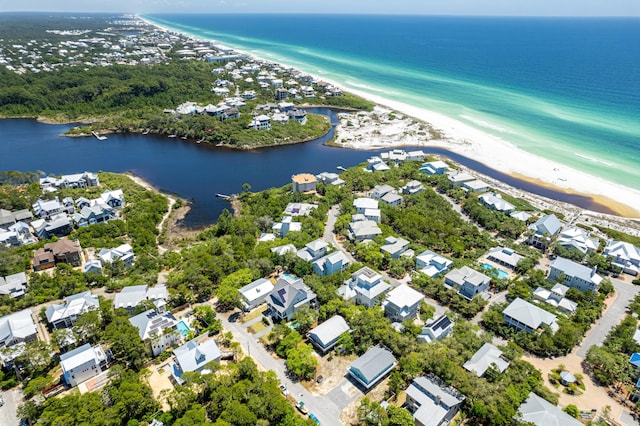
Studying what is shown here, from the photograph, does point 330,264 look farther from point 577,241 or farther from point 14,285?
point 14,285

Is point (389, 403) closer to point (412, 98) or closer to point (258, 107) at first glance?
point (258, 107)

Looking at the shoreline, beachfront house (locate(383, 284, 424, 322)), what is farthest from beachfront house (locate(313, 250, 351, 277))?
the shoreline

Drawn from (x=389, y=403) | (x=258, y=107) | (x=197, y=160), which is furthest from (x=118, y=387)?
(x=258, y=107)

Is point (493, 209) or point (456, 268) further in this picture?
point (493, 209)

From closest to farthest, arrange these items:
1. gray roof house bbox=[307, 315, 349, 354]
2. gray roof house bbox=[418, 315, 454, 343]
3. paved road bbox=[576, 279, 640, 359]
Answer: gray roof house bbox=[307, 315, 349, 354] → gray roof house bbox=[418, 315, 454, 343] → paved road bbox=[576, 279, 640, 359]

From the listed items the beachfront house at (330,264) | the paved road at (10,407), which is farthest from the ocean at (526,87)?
the paved road at (10,407)

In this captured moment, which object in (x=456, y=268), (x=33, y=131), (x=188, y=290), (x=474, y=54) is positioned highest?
(x=474, y=54)

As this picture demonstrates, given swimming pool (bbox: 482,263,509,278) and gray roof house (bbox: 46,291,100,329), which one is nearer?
gray roof house (bbox: 46,291,100,329)

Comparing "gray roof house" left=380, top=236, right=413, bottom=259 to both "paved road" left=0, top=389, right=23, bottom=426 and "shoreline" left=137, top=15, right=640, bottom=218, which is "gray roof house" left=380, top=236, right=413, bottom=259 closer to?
"paved road" left=0, top=389, right=23, bottom=426
